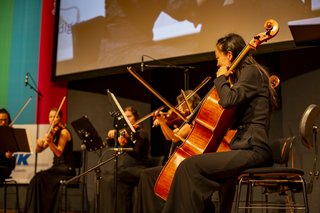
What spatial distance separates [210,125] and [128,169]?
6.27 ft

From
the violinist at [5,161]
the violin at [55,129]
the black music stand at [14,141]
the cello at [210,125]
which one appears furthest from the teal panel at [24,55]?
the cello at [210,125]

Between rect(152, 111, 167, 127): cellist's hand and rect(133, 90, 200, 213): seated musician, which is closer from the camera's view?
rect(133, 90, 200, 213): seated musician

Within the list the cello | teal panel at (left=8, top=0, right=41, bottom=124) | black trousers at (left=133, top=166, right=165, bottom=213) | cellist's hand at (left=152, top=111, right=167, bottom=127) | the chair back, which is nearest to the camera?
the cello

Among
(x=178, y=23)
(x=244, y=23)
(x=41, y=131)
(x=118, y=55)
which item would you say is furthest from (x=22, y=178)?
(x=244, y=23)

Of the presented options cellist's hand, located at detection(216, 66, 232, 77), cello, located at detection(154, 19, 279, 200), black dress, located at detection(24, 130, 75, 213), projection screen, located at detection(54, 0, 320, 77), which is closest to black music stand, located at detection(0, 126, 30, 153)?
black dress, located at detection(24, 130, 75, 213)

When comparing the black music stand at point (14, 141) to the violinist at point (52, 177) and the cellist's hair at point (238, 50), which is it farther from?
the cellist's hair at point (238, 50)

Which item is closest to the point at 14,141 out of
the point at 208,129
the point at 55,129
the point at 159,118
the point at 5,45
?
the point at 55,129

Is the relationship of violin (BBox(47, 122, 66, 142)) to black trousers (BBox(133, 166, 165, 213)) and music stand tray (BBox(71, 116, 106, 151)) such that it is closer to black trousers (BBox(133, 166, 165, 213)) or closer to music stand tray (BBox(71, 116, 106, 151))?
music stand tray (BBox(71, 116, 106, 151))

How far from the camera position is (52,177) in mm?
4633

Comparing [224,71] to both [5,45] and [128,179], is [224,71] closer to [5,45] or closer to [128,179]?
[128,179]

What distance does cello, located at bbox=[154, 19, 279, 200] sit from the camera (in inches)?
94.6

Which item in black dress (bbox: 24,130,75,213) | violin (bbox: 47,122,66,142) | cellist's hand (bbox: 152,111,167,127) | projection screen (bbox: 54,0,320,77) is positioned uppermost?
projection screen (bbox: 54,0,320,77)

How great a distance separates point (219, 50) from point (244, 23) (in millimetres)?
1671

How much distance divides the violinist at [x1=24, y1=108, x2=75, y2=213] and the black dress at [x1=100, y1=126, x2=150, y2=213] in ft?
1.89
